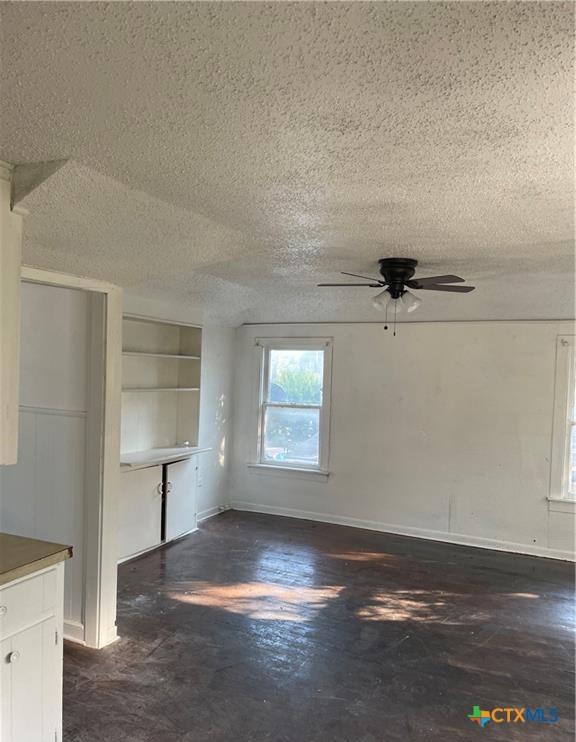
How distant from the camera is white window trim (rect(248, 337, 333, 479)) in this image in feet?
19.0

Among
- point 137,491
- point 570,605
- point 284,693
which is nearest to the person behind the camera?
point 284,693

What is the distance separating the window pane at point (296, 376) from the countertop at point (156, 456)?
1.16 m

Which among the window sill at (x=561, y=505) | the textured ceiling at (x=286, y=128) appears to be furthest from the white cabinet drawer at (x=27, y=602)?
the window sill at (x=561, y=505)

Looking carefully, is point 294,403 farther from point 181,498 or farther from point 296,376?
point 181,498

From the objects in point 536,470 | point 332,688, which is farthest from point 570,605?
point 332,688

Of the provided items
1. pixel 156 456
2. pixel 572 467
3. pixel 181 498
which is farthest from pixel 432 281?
pixel 181 498

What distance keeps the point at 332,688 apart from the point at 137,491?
2.45 metres

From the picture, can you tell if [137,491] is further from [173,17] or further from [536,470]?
[173,17]

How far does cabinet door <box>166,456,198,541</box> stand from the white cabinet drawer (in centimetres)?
276

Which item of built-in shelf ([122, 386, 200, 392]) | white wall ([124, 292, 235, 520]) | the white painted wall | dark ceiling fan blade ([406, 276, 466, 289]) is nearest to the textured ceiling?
dark ceiling fan blade ([406, 276, 466, 289])

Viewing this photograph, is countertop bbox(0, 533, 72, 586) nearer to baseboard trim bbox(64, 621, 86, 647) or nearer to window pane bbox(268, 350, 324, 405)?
baseboard trim bbox(64, 621, 86, 647)

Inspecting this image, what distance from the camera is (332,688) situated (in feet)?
8.93

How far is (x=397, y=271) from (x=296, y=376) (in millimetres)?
2835

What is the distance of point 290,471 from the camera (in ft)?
19.5
